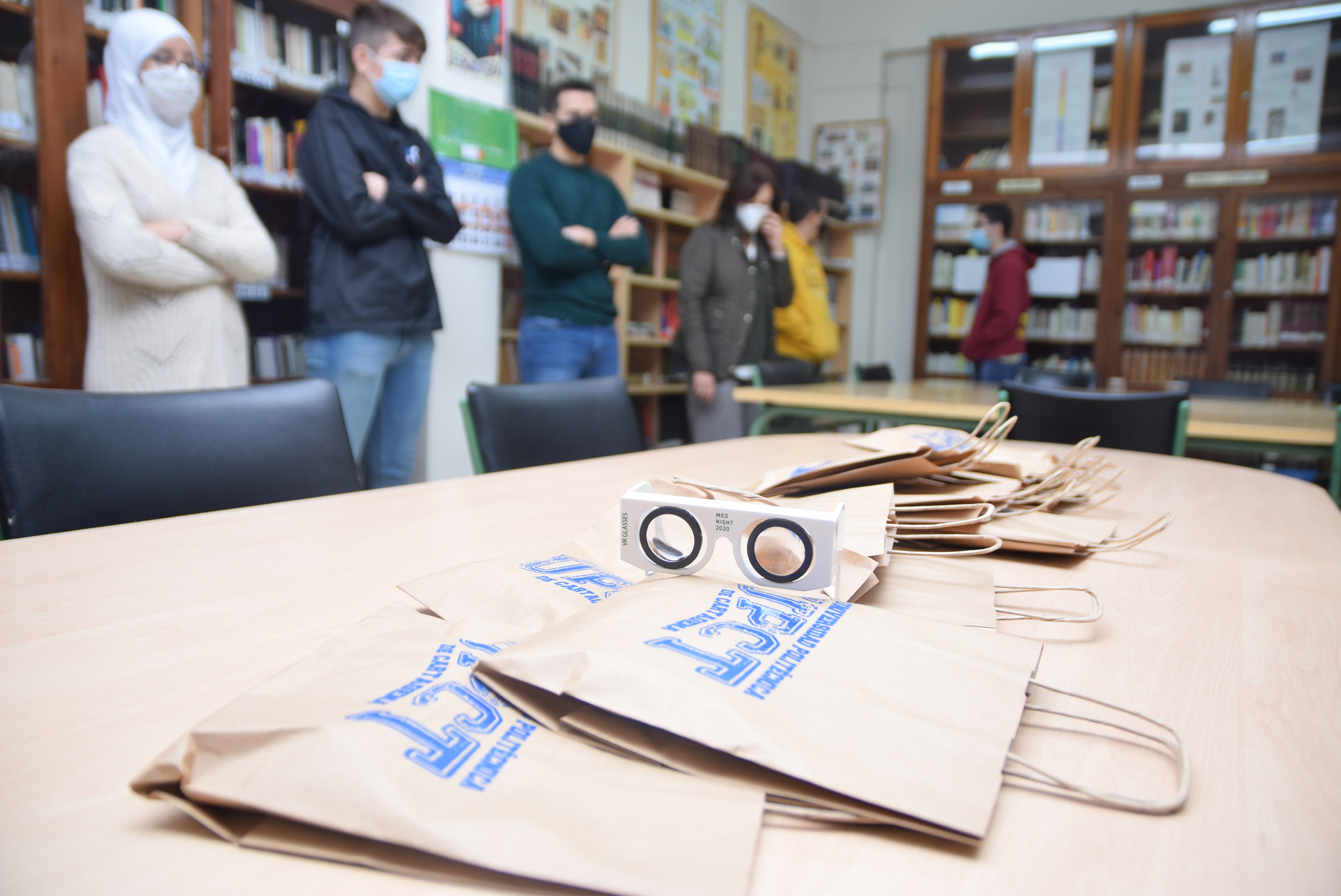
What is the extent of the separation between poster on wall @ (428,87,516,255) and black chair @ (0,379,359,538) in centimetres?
206

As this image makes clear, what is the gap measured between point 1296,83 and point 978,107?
1.90 m

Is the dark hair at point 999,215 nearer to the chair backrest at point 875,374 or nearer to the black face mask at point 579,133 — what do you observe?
the chair backrest at point 875,374

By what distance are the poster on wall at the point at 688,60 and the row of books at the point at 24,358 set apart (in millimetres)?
3382

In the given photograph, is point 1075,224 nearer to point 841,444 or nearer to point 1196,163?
point 1196,163

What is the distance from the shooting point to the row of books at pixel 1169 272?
5.48 m

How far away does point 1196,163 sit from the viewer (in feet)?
17.4

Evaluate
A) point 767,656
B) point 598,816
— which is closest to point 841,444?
point 767,656

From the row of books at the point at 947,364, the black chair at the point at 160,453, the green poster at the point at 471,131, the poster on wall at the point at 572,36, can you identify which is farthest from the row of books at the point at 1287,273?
the black chair at the point at 160,453

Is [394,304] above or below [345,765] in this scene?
above

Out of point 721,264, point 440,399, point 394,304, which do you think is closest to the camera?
point 394,304

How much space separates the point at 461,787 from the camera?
32 centimetres

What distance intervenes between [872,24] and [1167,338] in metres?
3.21

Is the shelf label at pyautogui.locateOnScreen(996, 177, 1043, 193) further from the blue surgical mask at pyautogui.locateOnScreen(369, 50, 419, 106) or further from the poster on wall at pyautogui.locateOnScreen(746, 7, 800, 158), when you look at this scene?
the blue surgical mask at pyautogui.locateOnScreen(369, 50, 419, 106)

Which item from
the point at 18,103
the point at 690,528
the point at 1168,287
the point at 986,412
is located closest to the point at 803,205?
the point at 986,412
